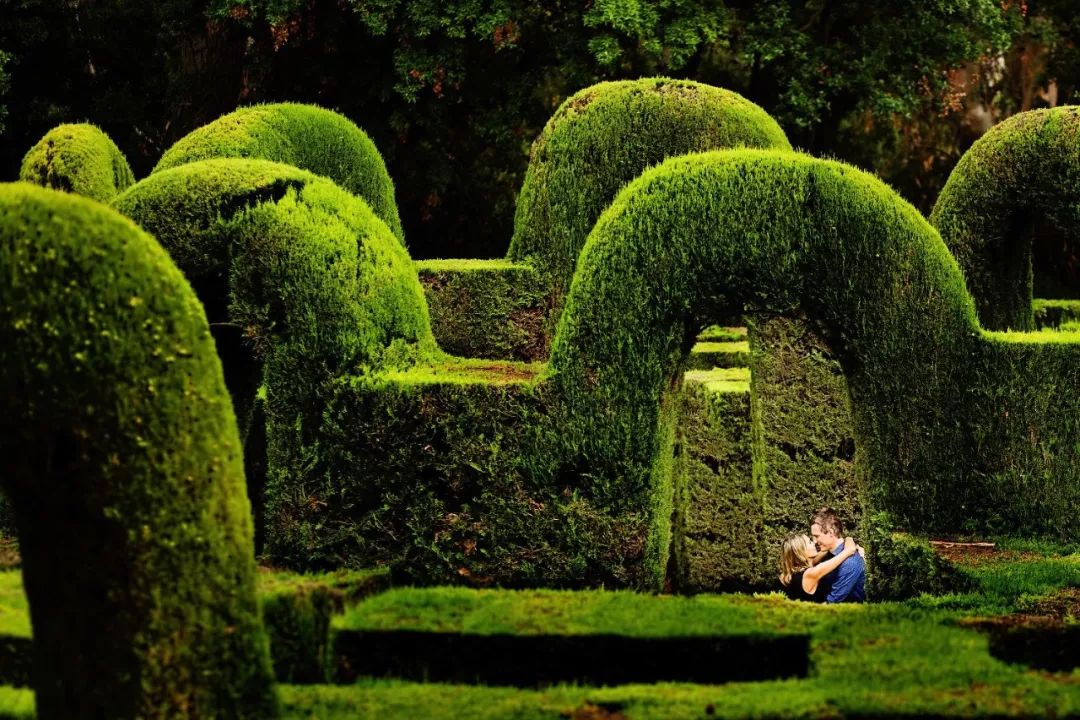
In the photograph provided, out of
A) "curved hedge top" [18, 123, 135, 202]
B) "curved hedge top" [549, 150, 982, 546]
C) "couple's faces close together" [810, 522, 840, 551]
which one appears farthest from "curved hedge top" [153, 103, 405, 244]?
"couple's faces close together" [810, 522, 840, 551]

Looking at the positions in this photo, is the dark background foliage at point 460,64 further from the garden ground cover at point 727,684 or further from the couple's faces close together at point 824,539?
the garden ground cover at point 727,684

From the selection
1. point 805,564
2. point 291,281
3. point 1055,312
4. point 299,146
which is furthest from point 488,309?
point 1055,312

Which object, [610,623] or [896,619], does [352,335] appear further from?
[896,619]

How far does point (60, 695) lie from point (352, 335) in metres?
4.11

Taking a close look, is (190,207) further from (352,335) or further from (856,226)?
(856,226)

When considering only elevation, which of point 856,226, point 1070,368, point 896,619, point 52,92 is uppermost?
point 52,92

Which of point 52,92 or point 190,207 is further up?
point 52,92

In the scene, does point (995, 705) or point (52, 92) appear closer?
point (995, 705)

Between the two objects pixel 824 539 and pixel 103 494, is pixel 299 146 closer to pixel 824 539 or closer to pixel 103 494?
pixel 824 539

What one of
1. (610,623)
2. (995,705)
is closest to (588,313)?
(610,623)

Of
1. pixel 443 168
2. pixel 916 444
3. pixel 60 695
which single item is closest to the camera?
pixel 60 695

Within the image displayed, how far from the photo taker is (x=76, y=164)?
1460 cm

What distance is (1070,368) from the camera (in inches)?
442

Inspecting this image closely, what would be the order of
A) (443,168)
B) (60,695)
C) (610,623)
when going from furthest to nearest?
1. (443,168)
2. (610,623)
3. (60,695)
